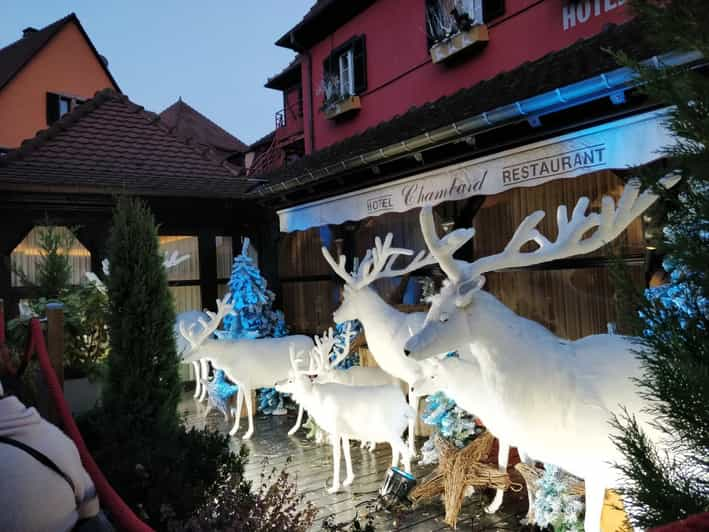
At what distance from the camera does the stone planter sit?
4713 mm

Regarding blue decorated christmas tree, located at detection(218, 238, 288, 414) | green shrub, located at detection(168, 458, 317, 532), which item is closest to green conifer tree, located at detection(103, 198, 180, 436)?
green shrub, located at detection(168, 458, 317, 532)

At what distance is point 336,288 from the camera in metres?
10.5

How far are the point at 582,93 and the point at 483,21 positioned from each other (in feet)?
14.9

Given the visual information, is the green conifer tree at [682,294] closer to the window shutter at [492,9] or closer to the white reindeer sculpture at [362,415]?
the white reindeer sculpture at [362,415]

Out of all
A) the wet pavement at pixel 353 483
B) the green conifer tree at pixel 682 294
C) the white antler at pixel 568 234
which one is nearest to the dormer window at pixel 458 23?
the wet pavement at pixel 353 483

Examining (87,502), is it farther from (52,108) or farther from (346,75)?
(52,108)

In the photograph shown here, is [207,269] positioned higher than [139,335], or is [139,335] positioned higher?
[207,269]

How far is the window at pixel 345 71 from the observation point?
11781mm

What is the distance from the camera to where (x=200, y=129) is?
91.0 ft

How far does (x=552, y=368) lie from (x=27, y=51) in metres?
19.7

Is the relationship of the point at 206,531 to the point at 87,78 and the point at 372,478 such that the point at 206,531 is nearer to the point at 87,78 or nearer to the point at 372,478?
the point at 372,478

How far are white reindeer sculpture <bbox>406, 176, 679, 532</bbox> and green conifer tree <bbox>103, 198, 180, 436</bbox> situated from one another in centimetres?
219

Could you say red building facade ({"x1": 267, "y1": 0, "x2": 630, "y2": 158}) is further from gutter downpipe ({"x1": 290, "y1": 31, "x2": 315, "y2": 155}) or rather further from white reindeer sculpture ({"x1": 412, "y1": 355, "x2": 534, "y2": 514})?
white reindeer sculpture ({"x1": 412, "y1": 355, "x2": 534, "y2": 514})

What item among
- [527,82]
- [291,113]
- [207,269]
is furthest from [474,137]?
[291,113]
